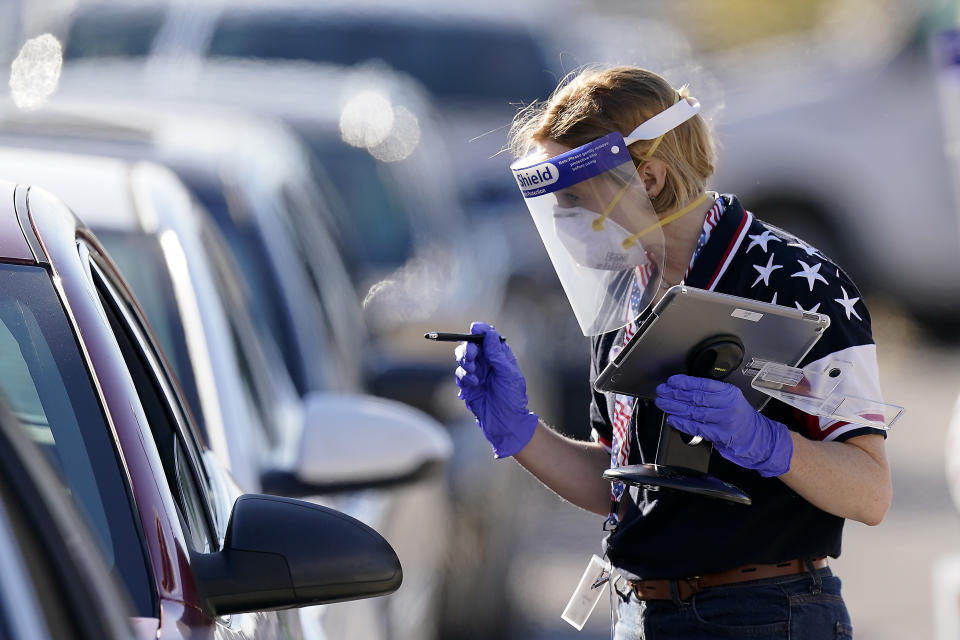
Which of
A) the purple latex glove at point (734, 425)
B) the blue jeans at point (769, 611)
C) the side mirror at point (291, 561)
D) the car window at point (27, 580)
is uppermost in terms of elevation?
the purple latex glove at point (734, 425)

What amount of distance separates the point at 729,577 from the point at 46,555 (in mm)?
1239

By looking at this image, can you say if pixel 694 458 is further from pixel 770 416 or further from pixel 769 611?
pixel 769 611

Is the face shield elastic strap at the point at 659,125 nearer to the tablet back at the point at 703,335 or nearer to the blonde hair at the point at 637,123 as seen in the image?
the blonde hair at the point at 637,123

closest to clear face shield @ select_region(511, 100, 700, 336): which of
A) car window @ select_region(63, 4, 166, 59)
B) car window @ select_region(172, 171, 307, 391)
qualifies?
car window @ select_region(172, 171, 307, 391)

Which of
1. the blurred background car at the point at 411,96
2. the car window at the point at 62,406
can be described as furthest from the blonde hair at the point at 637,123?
the blurred background car at the point at 411,96

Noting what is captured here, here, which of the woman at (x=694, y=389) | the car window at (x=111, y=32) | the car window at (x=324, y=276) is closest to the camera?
the woman at (x=694, y=389)

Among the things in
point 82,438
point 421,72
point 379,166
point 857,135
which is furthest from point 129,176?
point 857,135

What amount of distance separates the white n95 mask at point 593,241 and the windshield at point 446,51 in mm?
7064

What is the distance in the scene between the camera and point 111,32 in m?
8.82

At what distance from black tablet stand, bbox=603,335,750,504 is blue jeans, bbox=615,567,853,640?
0.19m

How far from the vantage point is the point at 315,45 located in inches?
370

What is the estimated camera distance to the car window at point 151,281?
3383mm

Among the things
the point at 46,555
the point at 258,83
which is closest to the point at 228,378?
the point at 46,555

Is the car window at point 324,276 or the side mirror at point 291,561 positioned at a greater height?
the car window at point 324,276
